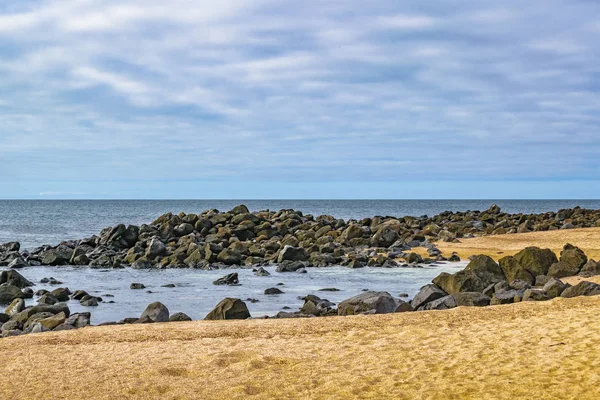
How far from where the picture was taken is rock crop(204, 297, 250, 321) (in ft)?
54.7

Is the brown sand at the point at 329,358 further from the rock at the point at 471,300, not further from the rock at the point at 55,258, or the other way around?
the rock at the point at 55,258

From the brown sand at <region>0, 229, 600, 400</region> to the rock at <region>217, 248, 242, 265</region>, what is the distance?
16.9 metres

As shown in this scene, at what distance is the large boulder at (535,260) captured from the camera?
77.0 ft

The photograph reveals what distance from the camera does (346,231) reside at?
134 ft

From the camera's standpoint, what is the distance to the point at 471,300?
57.1 feet

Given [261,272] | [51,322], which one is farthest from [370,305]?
[261,272]

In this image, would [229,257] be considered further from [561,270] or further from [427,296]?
[427,296]

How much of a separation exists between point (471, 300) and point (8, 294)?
1439 cm

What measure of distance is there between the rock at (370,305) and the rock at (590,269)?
997cm

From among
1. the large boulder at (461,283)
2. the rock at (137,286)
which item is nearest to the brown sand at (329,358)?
the large boulder at (461,283)

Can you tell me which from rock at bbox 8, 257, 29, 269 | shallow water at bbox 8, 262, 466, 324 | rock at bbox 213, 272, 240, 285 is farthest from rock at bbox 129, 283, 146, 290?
rock at bbox 8, 257, 29, 269

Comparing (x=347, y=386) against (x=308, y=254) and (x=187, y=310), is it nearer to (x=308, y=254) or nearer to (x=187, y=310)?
(x=187, y=310)

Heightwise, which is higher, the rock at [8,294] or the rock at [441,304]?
the rock at [441,304]

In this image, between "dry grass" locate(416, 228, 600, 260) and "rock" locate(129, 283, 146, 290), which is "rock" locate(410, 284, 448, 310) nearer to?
"rock" locate(129, 283, 146, 290)
